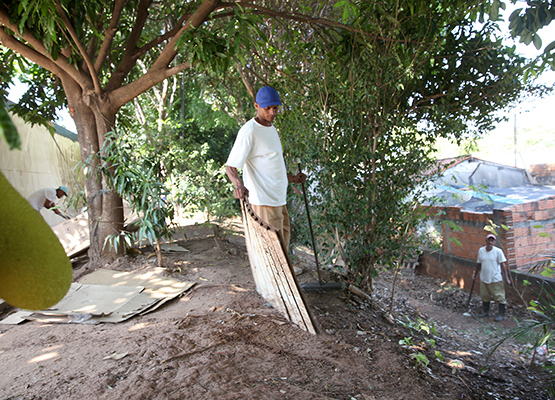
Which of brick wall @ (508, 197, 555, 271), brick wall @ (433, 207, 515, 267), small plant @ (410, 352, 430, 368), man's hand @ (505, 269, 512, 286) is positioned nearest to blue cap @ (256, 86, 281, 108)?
small plant @ (410, 352, 430, 368)

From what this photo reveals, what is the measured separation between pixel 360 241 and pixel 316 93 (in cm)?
151

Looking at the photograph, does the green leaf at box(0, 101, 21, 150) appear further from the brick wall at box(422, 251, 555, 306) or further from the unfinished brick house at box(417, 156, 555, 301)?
the brick wall at box(422, 251, 555, 306)

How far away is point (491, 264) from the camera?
21.5 ft

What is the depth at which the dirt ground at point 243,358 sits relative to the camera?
79.7 inches

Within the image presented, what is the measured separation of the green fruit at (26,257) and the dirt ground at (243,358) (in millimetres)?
1638

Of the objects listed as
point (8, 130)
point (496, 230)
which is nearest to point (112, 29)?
point (8, 130)

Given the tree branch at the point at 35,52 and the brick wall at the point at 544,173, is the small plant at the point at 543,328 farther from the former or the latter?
the brick wall at the point at 544,173

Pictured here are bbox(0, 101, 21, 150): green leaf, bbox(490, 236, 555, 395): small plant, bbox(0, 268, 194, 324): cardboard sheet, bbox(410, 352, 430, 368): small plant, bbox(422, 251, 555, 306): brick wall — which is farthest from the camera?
bbox(422, 251, 555, 306): brick wall

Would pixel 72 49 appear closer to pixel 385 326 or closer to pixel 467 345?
pixel 385 326

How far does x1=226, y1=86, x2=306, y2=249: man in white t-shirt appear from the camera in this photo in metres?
2.95

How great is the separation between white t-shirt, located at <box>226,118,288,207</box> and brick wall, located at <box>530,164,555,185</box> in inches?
447

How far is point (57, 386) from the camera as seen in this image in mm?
1998

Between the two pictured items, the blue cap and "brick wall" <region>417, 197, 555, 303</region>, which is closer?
the blue cap

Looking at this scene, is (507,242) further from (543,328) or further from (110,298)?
(110,298)
